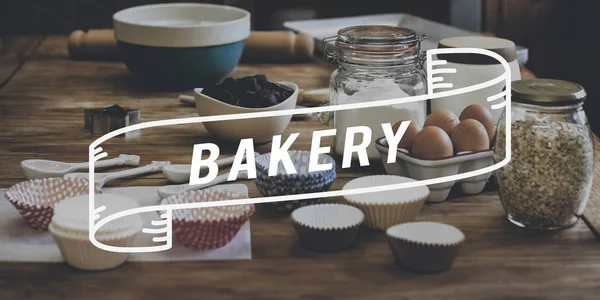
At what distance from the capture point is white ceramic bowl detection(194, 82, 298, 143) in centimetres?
129

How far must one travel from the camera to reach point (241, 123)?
129 centimetres

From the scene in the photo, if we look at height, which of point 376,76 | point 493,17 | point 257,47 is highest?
point 376,76

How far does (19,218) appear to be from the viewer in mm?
1009

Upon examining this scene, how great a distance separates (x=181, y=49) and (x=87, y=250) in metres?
0.81

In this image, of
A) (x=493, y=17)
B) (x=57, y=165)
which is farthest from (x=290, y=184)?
(x=493, y=17)

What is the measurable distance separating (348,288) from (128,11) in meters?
1.10

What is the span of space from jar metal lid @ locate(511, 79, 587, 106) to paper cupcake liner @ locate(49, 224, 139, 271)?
1.50 feet

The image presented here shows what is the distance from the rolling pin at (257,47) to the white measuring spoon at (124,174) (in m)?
0.78

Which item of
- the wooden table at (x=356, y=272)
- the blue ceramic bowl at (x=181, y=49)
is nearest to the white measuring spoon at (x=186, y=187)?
the wooden table at (x=356, y=272)

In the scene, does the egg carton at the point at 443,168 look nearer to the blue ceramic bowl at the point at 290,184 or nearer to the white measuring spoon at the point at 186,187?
the blue ceramic bowl at the point at 290,184

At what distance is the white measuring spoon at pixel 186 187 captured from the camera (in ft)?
3.49

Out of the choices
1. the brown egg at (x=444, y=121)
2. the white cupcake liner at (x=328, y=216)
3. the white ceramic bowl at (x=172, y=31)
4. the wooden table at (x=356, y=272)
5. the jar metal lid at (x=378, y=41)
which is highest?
the jar metal lid at (x=378, y=41)

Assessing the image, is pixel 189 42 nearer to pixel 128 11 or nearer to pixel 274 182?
pixel 128 11

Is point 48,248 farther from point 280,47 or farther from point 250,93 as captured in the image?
point 280,47
